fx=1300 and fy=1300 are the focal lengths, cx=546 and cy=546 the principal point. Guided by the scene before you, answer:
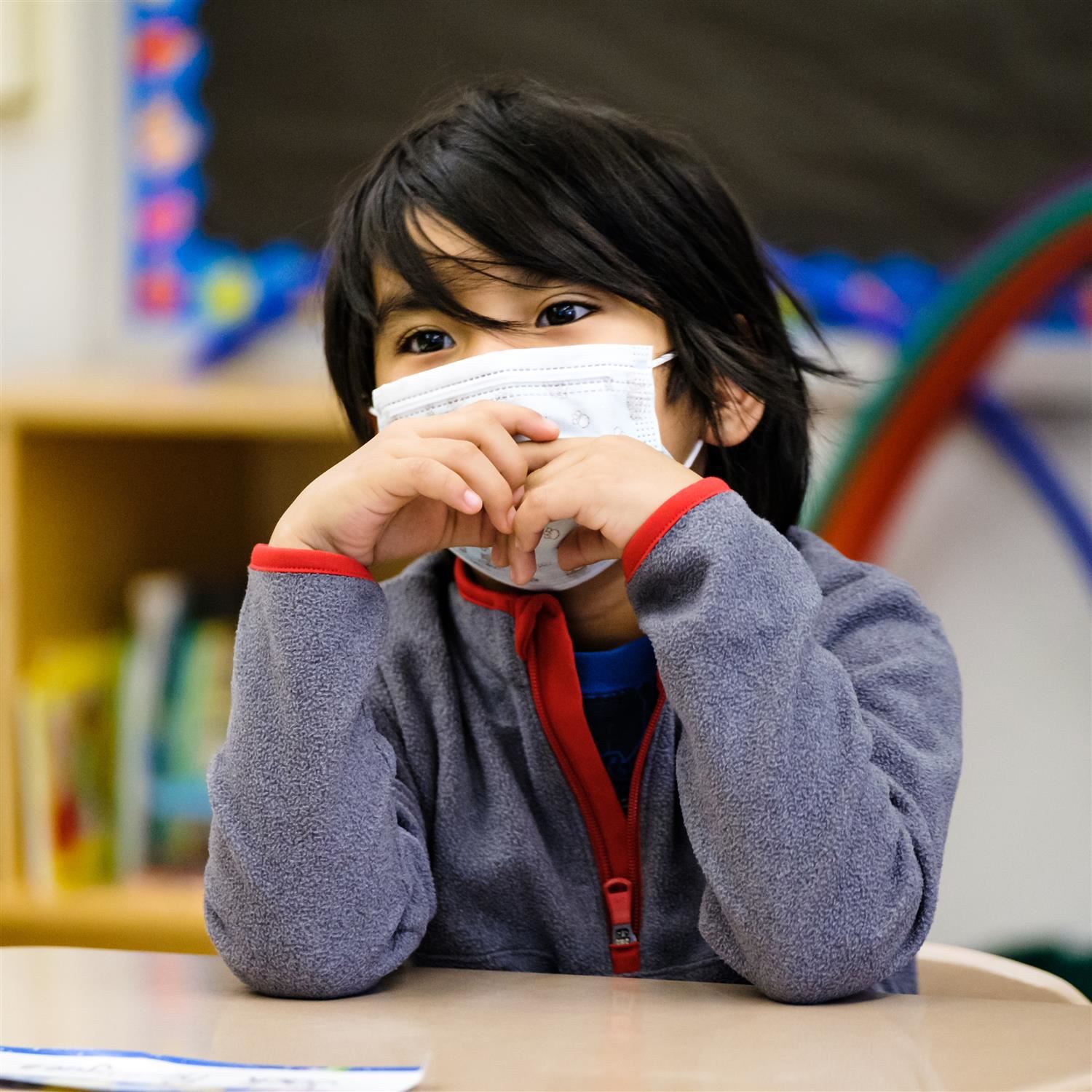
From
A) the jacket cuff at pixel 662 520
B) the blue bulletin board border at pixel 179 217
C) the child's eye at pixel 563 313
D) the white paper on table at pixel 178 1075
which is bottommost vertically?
the white paper on table at pixel 178 1075

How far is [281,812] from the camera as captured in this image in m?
0.74

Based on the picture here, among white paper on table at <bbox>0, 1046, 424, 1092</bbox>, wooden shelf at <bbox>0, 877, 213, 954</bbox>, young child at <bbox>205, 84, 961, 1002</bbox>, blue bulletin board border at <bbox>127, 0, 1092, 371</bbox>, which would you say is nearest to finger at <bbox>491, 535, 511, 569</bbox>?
young child at <bbox>205, 84, 961, 1002</bbox>

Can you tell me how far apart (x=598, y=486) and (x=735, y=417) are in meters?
0.24

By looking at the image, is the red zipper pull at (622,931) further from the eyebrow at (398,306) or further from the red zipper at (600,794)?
the eyebrow at (398,306)

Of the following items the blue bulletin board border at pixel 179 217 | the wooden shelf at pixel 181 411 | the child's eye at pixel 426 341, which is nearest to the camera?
the child's eye at pixel 426 341

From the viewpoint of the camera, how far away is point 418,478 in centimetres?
77

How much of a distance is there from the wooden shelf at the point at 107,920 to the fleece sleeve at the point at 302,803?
917 millimetres

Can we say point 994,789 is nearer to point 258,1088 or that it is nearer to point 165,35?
point 258,1088

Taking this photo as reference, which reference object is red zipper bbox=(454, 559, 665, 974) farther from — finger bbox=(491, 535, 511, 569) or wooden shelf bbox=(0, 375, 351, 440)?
wooden shelf bbox=(0, 375, 351, 440)

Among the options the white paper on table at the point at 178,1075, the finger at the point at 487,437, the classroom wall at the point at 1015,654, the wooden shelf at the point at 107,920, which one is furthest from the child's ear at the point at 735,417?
the wooden shelf at the point at 107,920

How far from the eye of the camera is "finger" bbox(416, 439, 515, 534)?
765 millimetres

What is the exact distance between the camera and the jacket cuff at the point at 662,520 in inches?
28.3

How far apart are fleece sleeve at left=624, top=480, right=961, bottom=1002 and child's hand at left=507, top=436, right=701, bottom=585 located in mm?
22

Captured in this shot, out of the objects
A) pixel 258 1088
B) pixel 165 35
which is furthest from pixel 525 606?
pixel 165 35
